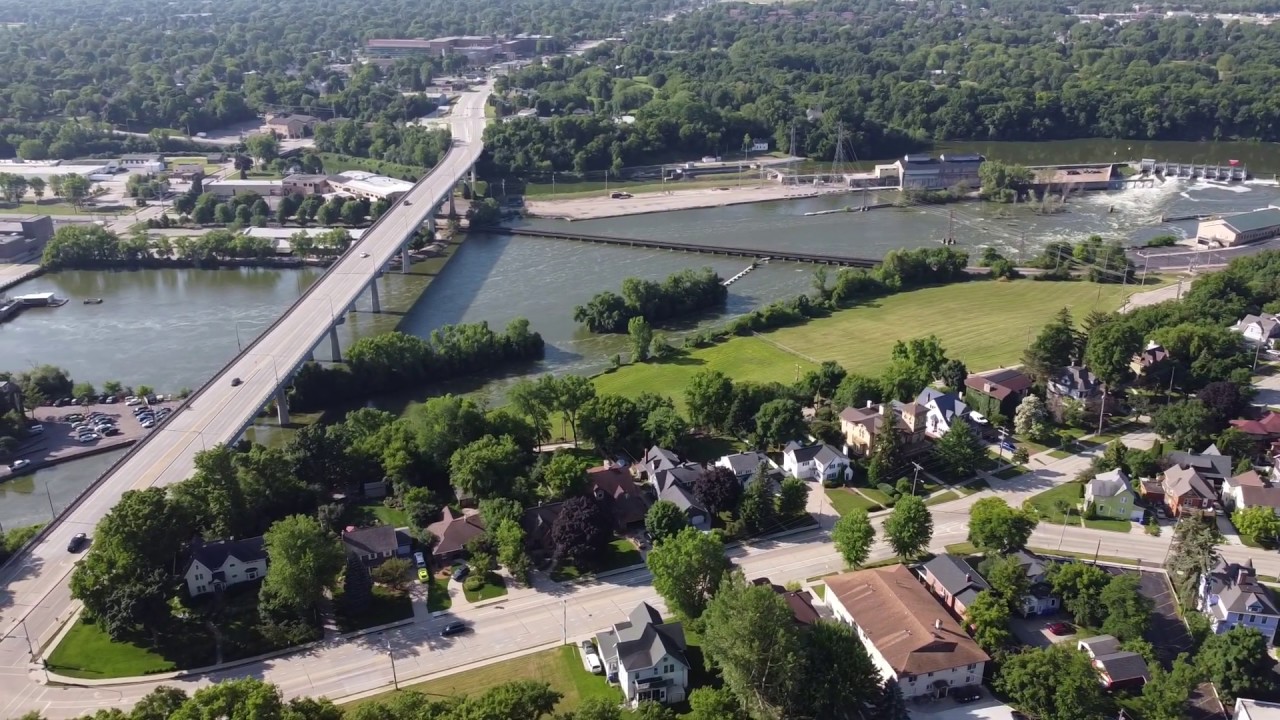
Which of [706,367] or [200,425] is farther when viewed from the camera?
[706,367]

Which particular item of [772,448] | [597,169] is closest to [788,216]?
[597,169]

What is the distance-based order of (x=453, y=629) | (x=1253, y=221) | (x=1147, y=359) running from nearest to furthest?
(x=453, y=629) → (x=1147, y=359) → (x=1253, y=221)

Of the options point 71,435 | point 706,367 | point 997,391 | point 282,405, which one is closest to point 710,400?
point 706,367

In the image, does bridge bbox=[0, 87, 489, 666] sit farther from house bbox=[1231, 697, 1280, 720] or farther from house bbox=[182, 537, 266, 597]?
house bbox=[1231, 697, 1280, 720]

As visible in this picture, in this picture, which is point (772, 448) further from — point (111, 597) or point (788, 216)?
point (788, 216)

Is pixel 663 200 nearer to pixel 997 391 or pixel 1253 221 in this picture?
pixel 1253 221

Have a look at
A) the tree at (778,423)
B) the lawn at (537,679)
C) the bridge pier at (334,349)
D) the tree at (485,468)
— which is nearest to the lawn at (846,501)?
the tree at (778,423)

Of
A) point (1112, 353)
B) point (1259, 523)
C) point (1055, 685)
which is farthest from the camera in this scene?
point (1112, 353)
